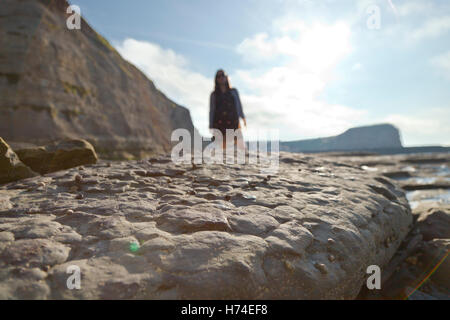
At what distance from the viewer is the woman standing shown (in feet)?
22.1

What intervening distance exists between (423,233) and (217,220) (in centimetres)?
372

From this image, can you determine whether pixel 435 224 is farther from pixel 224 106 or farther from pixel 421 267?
pixel 224 106

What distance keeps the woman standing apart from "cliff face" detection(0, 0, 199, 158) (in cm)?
1100

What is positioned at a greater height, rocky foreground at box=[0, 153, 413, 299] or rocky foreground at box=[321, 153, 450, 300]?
rocky foreground at box=[0, 153, 413, 299]

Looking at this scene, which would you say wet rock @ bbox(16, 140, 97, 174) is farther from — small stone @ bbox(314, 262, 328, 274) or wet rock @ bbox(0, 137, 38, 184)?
small stone @ bbox(314, 262, 328, 274)

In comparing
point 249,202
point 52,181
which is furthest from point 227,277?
point 52,181

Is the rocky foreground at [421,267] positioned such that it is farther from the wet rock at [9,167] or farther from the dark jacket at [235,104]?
the dark jacket at [235,104]

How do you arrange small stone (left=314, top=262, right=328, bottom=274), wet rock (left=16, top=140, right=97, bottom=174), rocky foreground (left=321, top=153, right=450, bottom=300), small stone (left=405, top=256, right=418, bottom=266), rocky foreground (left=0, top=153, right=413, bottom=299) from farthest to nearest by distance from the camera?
wet rock (left=16, top=140, right=97, bottom=174) → small stone (left=405, top=256, right=418, bottom=266) → rocky foreground (left=321, top=153, right=450, bottom=300) → small stone (left=314, top=262, right=328, bottom=274) → rocky foreground (left=0, top=153, right=413, bottom=299)

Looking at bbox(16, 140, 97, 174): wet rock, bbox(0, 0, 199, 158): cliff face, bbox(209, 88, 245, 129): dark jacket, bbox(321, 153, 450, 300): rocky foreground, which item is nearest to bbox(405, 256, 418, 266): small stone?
bbox(321, 153, 450, 300): rocky foreground

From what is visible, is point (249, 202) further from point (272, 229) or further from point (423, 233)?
point (423, 233)

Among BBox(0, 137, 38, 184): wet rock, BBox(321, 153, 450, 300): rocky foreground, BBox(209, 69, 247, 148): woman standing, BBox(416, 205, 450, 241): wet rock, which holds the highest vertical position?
BBox(209, 69, 247, 148): woman standing

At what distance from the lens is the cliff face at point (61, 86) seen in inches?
491

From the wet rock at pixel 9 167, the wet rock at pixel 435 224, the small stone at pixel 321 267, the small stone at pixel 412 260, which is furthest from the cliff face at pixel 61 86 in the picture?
the wet rock at pixel 435 224
